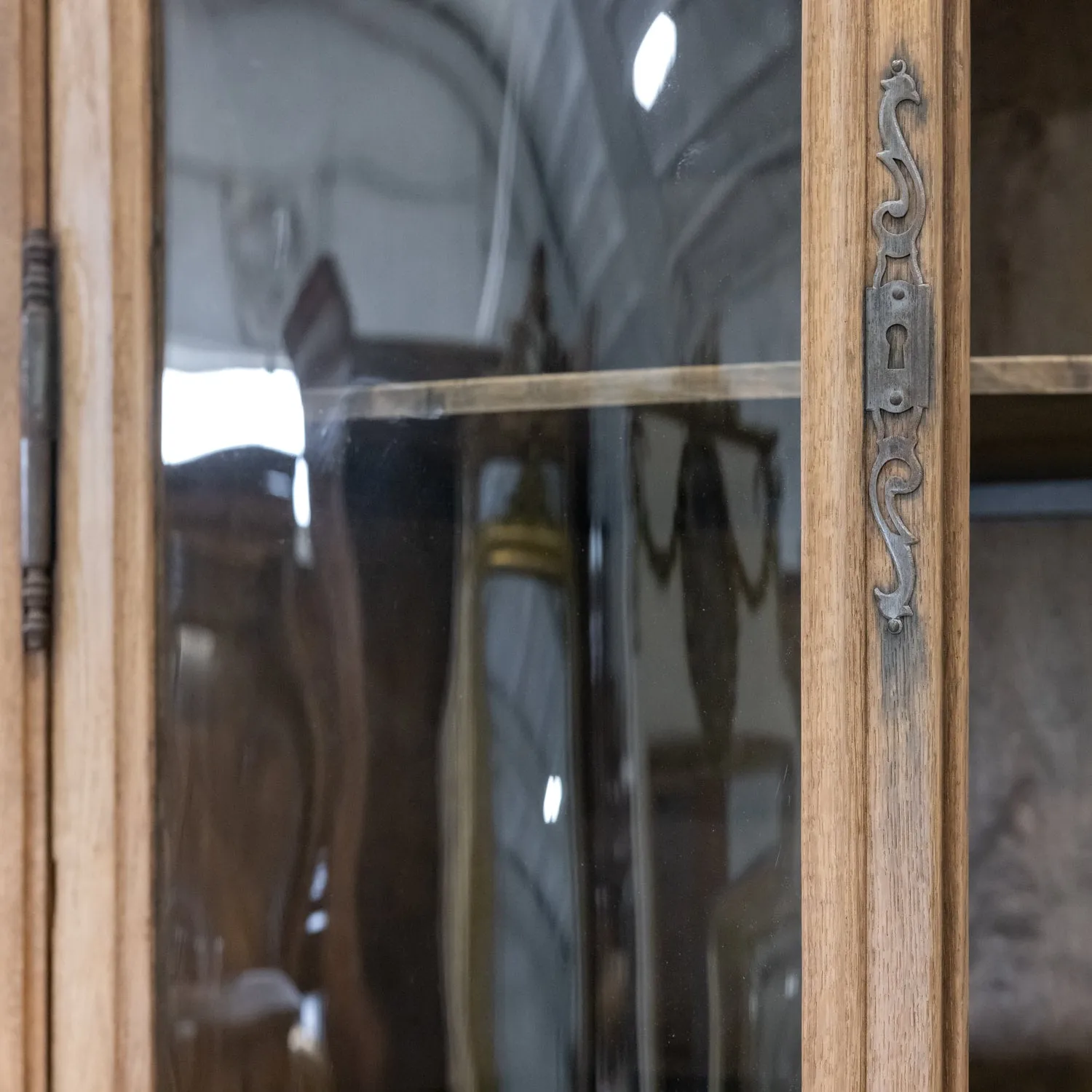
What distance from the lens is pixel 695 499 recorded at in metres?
0.44

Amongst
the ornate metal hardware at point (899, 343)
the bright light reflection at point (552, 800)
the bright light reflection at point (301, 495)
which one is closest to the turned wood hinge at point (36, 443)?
the bright light reflection at point (301, 495)

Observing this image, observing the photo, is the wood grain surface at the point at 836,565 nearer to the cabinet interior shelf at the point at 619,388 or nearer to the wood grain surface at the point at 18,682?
the cabinet interior shelf at the point at 619,388

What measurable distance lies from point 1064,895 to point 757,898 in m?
0.25

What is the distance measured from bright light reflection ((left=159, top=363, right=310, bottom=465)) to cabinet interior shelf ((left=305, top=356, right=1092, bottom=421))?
12mm

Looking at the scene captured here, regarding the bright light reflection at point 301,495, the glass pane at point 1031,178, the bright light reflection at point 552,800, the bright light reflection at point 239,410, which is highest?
the glass pane at point 1031,178

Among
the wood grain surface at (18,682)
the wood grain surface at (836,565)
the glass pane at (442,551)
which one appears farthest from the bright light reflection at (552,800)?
the wood grain surface at (18,682)

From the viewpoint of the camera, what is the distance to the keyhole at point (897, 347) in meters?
0.39

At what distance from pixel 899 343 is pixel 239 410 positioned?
0.93 feet

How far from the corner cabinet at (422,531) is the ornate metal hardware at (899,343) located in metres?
0.03

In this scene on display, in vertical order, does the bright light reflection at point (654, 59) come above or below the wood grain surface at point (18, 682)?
above

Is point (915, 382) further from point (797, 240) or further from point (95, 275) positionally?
point (95, 275)

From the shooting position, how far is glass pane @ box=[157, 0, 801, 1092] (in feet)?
1.44

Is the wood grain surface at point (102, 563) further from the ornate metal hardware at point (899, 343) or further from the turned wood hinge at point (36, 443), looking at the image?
the ornate metal hardware at point (899, 343)

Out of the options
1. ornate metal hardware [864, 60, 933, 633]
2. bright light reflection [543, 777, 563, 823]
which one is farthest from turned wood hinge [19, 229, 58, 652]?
ornate metal hardware [864, 60, 933, 633]
